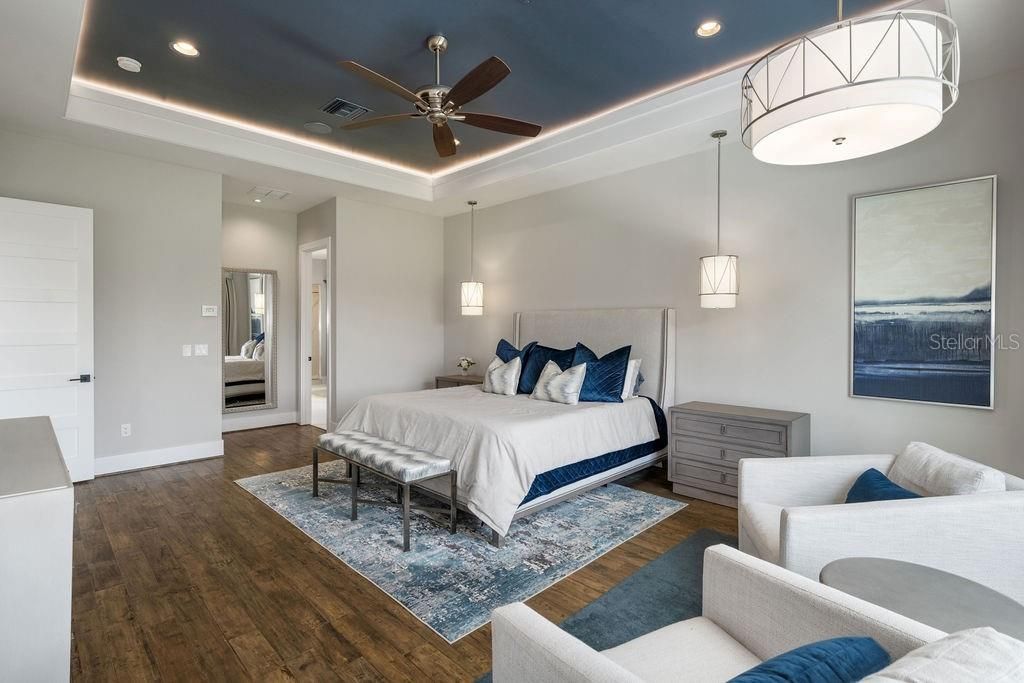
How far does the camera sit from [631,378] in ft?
14.9

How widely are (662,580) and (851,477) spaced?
1081 millimetres

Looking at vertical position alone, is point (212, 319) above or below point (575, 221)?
below

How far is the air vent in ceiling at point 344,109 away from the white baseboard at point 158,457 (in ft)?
11.2

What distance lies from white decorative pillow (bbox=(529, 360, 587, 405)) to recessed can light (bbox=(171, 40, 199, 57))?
11.4 feet

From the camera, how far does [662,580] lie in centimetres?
271

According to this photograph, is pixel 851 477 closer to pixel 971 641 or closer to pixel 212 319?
pixel 971 641

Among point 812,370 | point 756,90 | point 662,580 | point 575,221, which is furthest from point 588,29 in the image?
point 662,580

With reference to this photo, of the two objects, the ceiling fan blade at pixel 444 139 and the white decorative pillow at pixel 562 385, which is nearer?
the ceiling fan blade at pixel 444 139

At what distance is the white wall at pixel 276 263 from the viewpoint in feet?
20.8

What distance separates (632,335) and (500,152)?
2.35 meters

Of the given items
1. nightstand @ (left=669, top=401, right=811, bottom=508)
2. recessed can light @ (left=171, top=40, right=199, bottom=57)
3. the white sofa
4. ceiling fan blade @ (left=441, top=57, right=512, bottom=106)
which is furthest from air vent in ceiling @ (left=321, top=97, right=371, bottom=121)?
the white sofa

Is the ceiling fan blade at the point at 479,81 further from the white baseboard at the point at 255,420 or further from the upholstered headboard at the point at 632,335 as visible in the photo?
the white baseboard at the point at 255,420

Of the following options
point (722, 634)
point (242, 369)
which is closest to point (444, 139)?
point (722, 634)

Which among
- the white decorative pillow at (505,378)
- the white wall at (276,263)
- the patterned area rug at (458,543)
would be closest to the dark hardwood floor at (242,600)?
the patterned area rug at (458,543)
